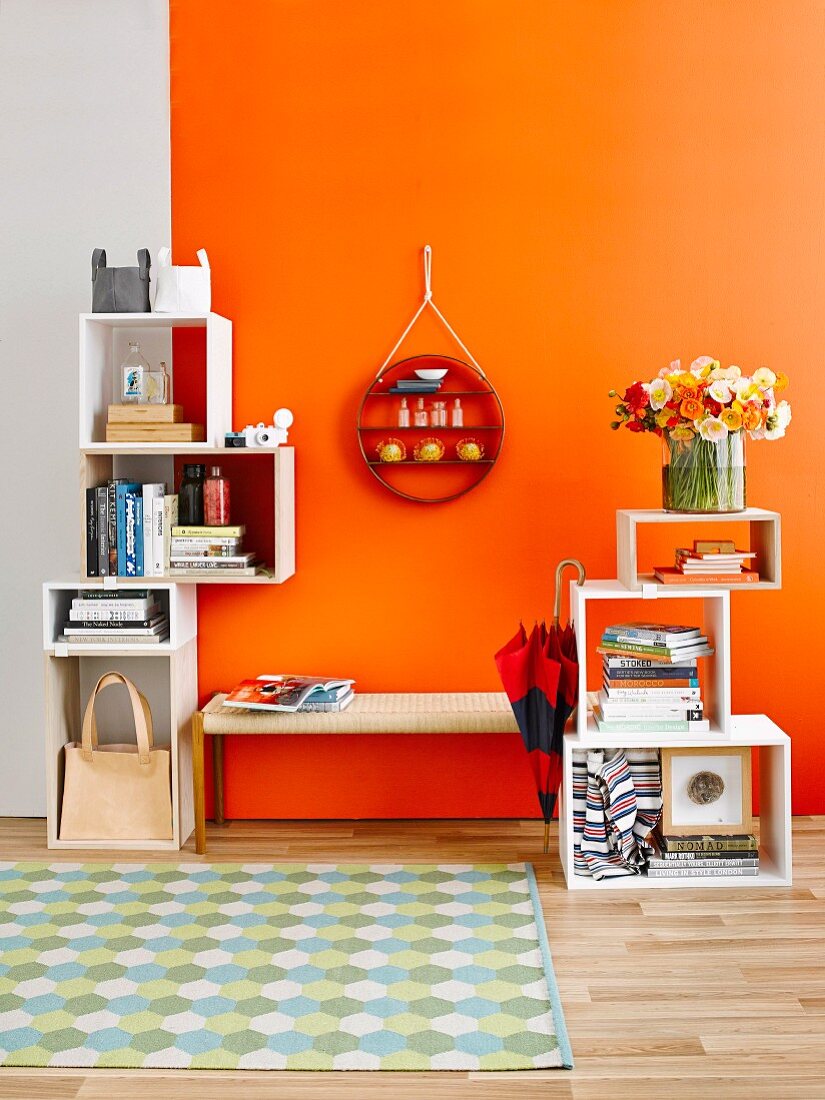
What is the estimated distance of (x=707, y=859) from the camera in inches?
137

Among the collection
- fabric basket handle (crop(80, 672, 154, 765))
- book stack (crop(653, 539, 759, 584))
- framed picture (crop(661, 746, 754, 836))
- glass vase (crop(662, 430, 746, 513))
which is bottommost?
framed picture (crop(661, 746, 754, 836))

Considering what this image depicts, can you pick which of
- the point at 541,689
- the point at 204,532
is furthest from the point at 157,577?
the point at 541,689

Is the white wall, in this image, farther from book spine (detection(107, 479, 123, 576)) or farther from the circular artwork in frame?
the circular artwork in frame

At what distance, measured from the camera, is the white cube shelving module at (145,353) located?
3.81 metres

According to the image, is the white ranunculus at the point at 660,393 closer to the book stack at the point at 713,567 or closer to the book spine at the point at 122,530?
the book stack at the point at 713,567

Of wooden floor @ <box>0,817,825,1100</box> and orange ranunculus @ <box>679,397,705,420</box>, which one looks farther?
orange ranunculus @ <box>679,397,705,420</box>

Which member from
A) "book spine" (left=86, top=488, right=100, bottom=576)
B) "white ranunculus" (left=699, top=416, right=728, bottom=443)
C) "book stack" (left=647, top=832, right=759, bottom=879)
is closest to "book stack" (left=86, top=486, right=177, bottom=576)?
"book spine" (left=86, top=488, right=100, bottom=576)

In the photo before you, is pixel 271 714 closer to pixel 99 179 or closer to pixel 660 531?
pixel 660 531

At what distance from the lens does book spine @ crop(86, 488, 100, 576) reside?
3820 millimetres

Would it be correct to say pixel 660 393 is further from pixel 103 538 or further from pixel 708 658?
pixel 103 538

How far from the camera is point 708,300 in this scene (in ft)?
13.1

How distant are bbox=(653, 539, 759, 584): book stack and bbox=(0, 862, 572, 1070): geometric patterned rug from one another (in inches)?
41.5

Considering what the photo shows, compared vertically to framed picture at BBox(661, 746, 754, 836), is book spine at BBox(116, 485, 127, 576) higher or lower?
higher

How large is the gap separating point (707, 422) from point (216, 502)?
1.63m
